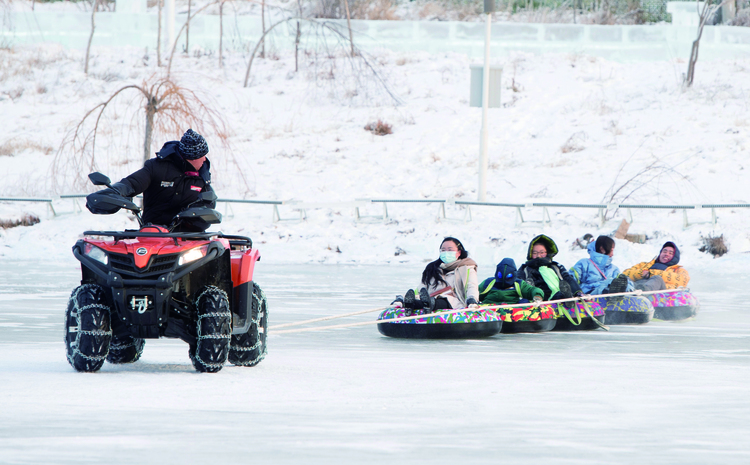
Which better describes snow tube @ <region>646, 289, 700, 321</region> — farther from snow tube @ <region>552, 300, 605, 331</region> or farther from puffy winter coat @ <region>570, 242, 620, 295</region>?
snow tube @ <region>552, 300, 605, 331</region>

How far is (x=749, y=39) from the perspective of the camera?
37688 mm

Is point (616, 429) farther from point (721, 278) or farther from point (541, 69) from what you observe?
point (541, 69)

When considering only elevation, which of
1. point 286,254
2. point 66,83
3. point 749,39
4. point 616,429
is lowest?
point 286,254

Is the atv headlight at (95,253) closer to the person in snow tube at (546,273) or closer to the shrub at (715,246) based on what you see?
the person in snow tube at (546,273)

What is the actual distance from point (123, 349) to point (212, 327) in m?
1.18

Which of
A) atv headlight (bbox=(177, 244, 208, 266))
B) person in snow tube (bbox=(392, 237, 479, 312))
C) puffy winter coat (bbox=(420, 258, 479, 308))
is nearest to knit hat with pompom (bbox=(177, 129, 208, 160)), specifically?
atv headlight (bbox=(177, 244, 208, 266))

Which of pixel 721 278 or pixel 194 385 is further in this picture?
pixel 721 278

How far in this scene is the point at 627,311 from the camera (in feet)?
42.2

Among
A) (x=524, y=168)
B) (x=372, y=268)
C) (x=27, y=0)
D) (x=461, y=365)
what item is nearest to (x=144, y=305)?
(x=461, y=365)

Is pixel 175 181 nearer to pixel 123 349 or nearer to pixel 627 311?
pixel 123 349

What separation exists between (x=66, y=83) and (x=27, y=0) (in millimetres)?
10958

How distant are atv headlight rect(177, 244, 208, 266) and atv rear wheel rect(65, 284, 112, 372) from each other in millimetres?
687

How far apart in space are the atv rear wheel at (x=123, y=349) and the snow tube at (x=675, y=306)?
789 centimetres

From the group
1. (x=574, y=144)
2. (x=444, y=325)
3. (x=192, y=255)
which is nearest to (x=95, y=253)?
(x=192, y=255)
